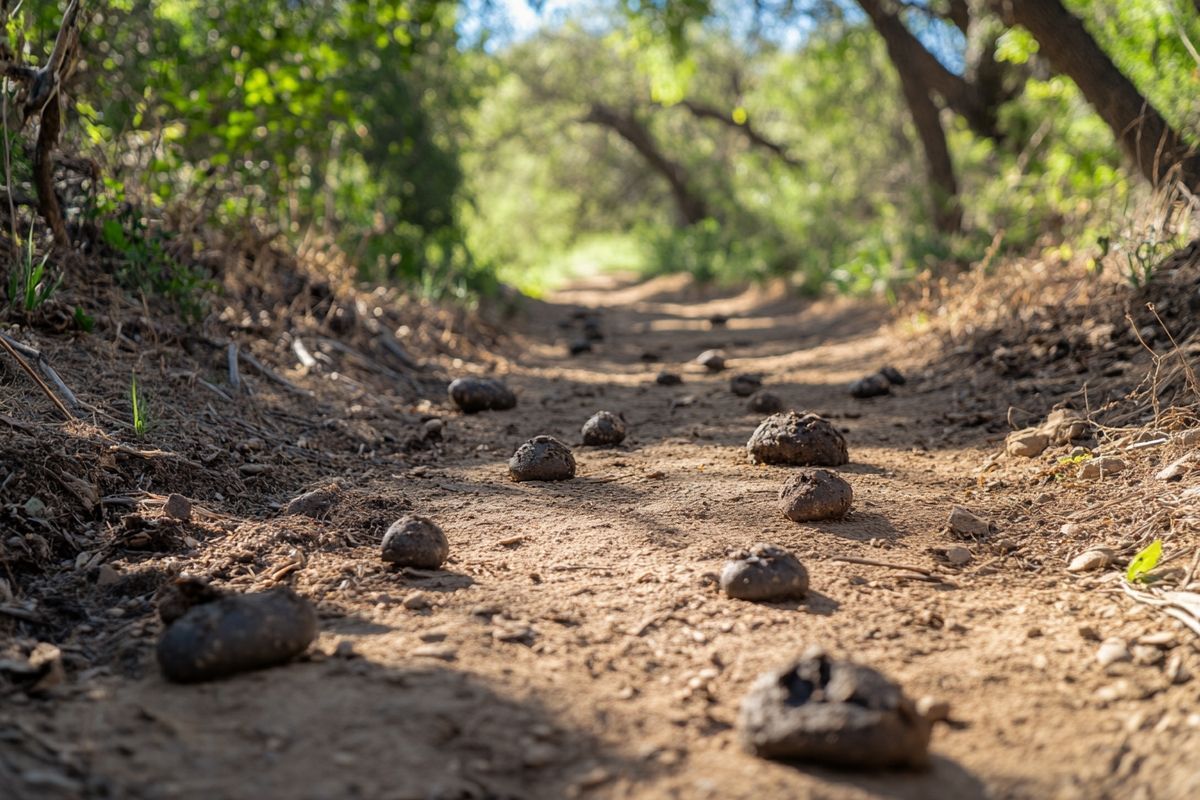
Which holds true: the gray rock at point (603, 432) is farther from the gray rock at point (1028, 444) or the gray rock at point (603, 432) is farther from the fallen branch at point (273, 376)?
the gray rock at point (1028, 444)

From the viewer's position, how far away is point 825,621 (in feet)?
7.75

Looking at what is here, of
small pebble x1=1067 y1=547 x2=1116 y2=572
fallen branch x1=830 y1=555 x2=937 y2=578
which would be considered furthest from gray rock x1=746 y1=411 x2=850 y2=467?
small pebble x1=1067 y1=547 x2=1116 y2=572

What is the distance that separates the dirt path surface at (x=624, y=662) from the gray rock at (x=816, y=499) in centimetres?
6

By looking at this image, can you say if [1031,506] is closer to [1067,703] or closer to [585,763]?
[1067,703]

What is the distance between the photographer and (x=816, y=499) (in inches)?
120

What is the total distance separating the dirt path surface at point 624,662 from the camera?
1.67 meters

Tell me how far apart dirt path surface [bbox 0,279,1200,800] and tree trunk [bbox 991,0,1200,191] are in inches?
119

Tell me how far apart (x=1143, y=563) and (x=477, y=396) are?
3486mm

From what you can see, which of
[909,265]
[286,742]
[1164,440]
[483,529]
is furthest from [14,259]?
[909,265]

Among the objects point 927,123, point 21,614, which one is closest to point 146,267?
point 21,614

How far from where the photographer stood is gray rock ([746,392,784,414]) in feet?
16.5

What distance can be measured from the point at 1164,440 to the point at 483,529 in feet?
7.90

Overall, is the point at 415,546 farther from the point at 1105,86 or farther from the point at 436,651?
the point at 1105,86

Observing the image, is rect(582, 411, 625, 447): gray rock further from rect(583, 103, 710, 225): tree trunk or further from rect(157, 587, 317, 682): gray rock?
rect(583, 103, 710, 225): tree trunk
